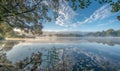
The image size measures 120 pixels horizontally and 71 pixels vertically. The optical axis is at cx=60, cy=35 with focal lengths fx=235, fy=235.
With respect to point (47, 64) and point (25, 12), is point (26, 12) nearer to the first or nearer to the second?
point (25, 12)

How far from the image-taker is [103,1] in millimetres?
9375

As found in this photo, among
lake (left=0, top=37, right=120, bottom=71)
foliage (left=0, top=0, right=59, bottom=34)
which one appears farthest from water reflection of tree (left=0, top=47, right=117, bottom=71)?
foliage (left=0, top=0, right=59, bottom=34)

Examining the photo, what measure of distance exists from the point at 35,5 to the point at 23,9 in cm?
70

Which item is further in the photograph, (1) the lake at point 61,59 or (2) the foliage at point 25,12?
(1) the lake at point 61,59

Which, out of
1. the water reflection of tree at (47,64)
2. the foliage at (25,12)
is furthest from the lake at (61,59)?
the foliage at (25,12)

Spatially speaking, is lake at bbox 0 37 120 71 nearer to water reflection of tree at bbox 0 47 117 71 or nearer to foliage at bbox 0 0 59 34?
water reflection of tree at bbox 0 47 117 71

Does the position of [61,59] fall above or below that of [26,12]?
below

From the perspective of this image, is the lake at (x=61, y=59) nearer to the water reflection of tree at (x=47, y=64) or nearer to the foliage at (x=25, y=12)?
the water reflection of tree at (x=47, y=64)

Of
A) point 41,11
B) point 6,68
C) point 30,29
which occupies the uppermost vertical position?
point 41,11

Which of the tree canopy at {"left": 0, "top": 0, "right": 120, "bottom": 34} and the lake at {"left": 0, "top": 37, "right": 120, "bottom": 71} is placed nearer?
the tree canopy at {"left": 0, "top": 0, "right": 120, "bottom": 34}

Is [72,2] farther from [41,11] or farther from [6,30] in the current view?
[6,30]

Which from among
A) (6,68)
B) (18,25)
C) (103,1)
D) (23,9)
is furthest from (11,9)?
(103,1)

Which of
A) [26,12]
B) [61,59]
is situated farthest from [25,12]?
[61,59]

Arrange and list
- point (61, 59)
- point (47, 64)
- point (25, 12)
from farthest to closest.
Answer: point (61, 59)
point (47, 64)
point (25, 12)
